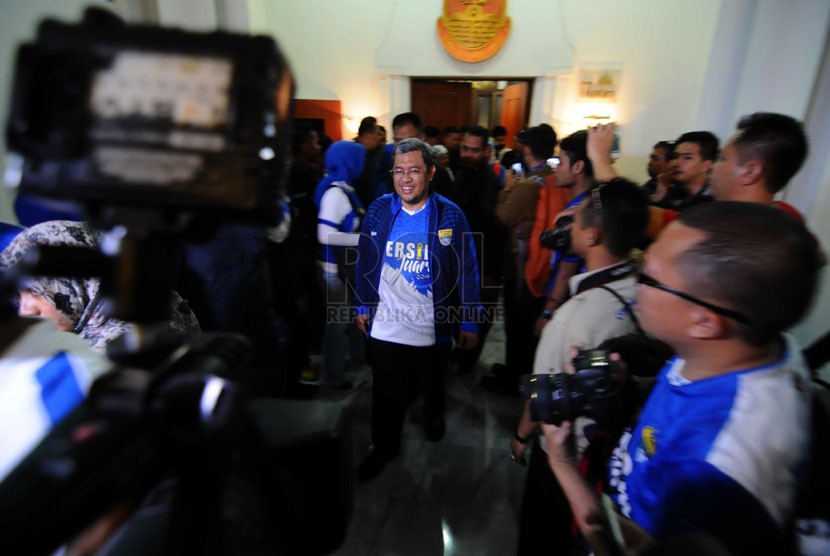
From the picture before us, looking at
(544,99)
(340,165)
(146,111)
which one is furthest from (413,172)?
(544,99)

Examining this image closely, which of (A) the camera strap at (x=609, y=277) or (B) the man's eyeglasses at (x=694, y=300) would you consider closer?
(B) the man's eyeglasses at (x=694, y=300)

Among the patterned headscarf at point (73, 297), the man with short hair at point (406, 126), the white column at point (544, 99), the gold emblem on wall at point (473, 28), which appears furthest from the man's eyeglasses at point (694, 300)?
the gold emblem on wall at point (473, 28)

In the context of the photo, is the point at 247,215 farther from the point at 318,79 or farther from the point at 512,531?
the point at 318,79

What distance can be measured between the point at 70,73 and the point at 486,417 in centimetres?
253

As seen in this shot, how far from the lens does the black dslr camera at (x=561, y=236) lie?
180 centimetres

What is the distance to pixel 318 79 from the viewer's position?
6.90m

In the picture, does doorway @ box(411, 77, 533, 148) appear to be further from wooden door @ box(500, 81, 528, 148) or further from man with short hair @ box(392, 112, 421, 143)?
man with short hair @ box(392, 112, 421, 143)

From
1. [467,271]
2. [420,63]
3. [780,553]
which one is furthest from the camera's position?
[420,63]

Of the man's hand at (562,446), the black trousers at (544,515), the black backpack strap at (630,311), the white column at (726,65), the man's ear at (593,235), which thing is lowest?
the black trousers at (544,515)

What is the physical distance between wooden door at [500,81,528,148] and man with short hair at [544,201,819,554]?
22.8 ft

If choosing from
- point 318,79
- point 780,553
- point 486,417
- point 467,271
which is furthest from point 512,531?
point 318,79

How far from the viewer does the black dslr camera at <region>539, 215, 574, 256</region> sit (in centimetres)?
180

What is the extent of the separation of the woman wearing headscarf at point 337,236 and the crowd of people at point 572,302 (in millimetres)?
14

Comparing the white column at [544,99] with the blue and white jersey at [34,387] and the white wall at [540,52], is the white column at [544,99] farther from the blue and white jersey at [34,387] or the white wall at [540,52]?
the blue and white jersey at [34,387]
